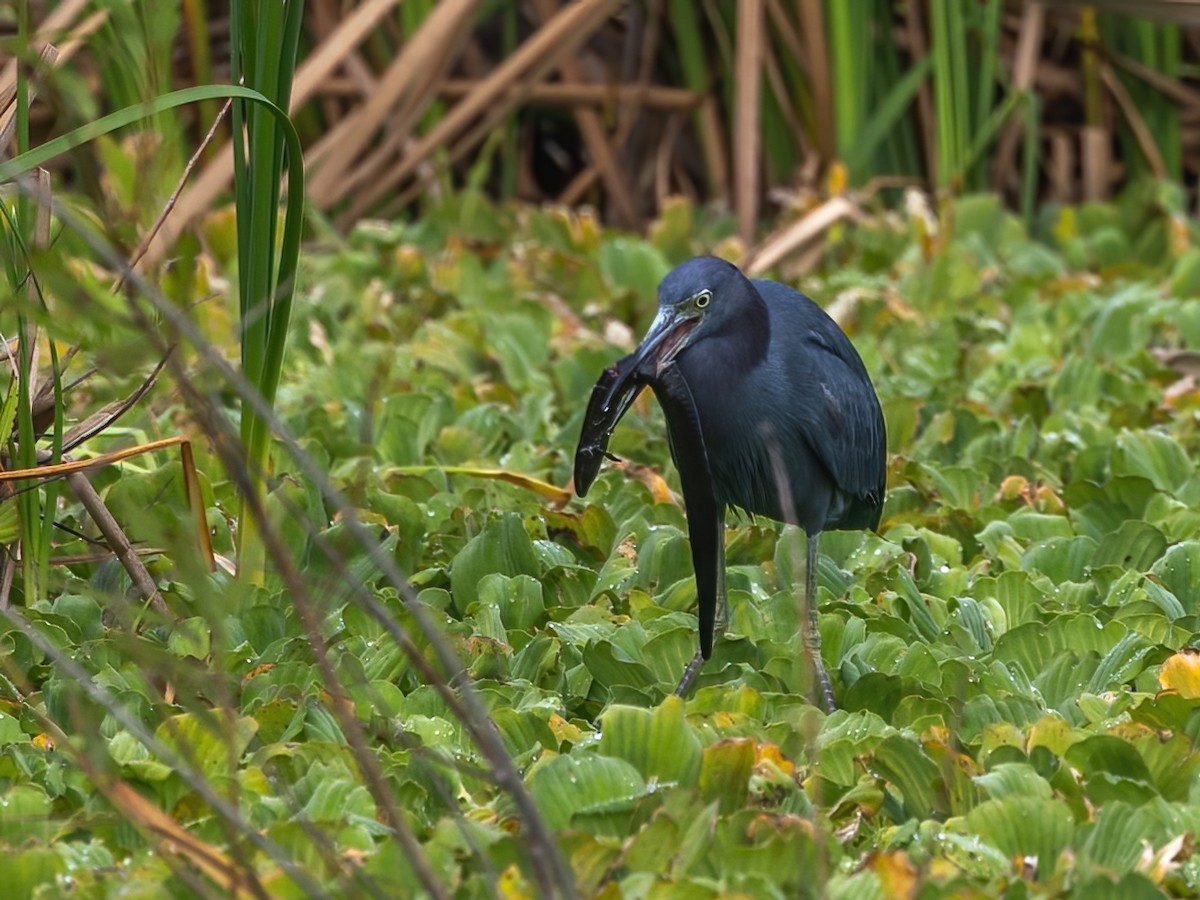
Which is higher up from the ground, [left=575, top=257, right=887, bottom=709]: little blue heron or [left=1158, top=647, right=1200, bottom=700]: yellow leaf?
[left=575, top=257, right=887, bottom=709]: little blue heron

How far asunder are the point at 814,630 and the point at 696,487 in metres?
0.32

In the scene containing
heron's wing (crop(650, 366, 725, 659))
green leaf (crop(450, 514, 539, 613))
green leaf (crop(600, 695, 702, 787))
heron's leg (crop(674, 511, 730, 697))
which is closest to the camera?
green leaf (crop(600, 695, 702, 787))

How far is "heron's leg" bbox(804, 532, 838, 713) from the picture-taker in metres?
2.30

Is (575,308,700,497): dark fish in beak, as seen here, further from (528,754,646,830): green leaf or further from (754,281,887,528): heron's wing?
(528,754,646,830): green leaf

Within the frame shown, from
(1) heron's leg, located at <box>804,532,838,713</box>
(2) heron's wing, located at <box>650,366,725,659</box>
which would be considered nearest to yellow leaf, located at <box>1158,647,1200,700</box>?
(1) heron's leg, located at <box>804,532,838,713</box>

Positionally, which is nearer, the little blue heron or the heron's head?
the little blue heron

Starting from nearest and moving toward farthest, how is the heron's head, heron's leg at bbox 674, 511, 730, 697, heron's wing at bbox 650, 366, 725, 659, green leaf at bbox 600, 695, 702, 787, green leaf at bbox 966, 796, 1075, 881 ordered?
green leaf at bbox 966, 796, 1075, 881 < green leaf at bbox 600, 695, 702, 787 < heron's wing at bbox 650, 366, 725, 659 < heron's leg at bbox 674, 511, 730, 697 < the heron's head

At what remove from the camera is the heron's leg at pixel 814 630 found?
230 cm

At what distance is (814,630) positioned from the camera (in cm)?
244

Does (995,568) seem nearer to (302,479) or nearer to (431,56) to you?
(302,479)

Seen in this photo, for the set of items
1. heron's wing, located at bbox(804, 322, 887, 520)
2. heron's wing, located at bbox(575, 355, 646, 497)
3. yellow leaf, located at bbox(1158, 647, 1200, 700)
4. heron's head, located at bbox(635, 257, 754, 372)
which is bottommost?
yellow leaf, located at bbox(1158, 647, 1200, 700)

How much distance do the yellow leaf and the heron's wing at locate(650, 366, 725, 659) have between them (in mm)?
575

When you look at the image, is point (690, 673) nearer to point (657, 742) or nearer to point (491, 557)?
point (657, 742)

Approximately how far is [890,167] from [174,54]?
7.27 ft
